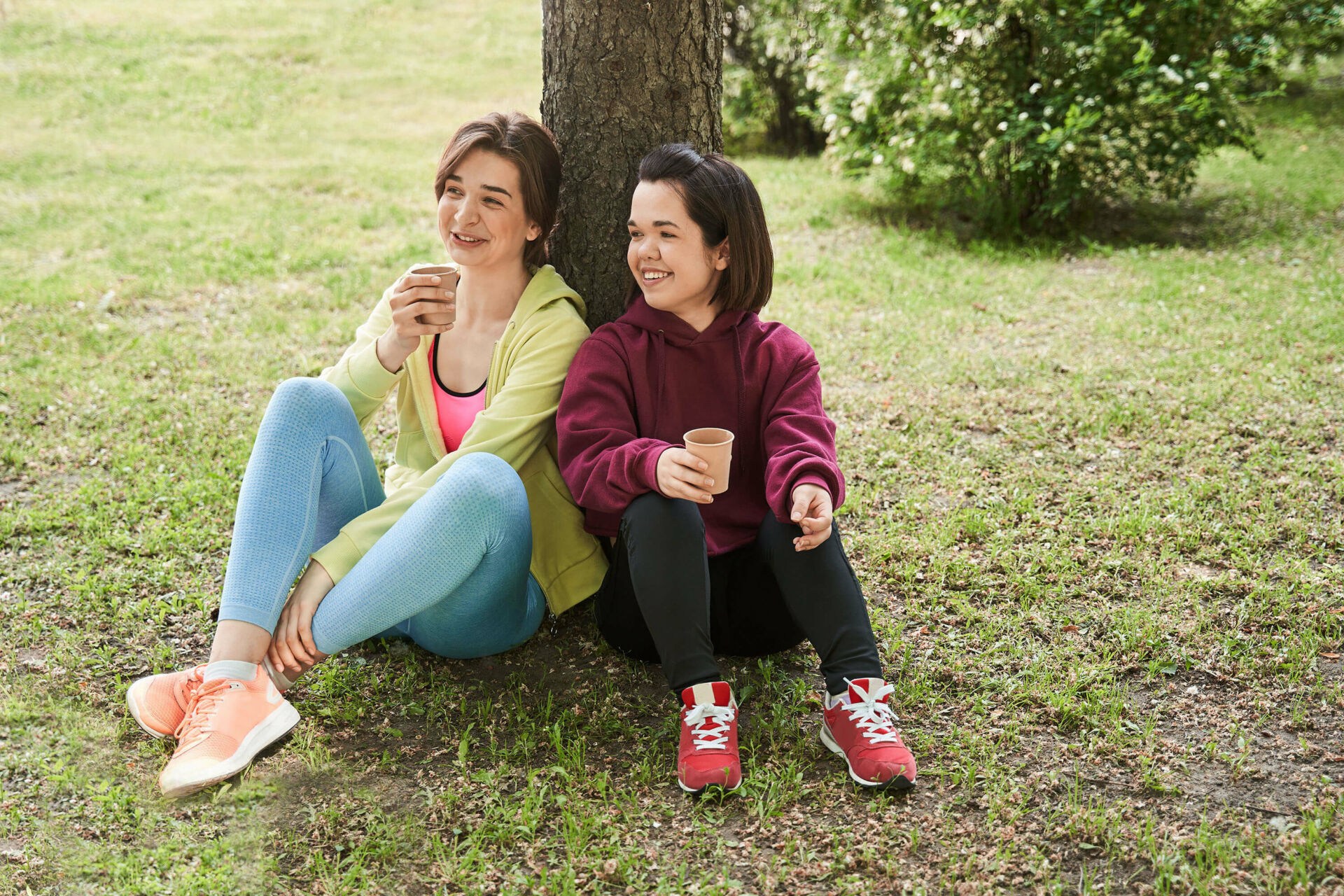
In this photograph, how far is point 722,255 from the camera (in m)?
2.63

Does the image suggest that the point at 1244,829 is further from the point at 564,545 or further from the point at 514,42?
the point at 514,42

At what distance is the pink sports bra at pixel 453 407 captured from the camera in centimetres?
282

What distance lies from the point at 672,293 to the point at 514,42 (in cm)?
1388

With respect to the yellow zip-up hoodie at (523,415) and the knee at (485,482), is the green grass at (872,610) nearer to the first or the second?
the yellow zip-up hoodie at (523,415)

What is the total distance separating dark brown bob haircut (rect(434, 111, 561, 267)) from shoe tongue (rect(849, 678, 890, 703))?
1.45 meters

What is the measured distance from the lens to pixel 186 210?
7.68 meters

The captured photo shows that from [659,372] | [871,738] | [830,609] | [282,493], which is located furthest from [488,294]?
[871,738]

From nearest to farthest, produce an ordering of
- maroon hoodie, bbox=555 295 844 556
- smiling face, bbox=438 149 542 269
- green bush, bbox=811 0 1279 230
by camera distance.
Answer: maroon hoodie, bbox=555 295 844 556
smiling face, bbox=438 149 542 269
green bush, bbox=811 0 1279 230

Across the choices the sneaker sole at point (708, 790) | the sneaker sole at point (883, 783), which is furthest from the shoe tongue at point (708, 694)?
the sneaker sole at point (883, 783)

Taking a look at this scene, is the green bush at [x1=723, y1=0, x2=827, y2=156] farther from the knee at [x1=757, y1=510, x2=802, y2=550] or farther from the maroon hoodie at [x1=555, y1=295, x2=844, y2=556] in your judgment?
the knee at [x1=757, y1=510, x2=802, y2=550]

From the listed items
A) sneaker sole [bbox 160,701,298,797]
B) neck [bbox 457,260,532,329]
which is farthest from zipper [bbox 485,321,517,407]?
sneaker sole [bbox 160,701,298,797]

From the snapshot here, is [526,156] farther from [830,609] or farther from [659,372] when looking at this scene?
[830,609]

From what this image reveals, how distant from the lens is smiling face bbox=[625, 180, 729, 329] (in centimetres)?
256

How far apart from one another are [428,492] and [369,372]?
1.72 feet
